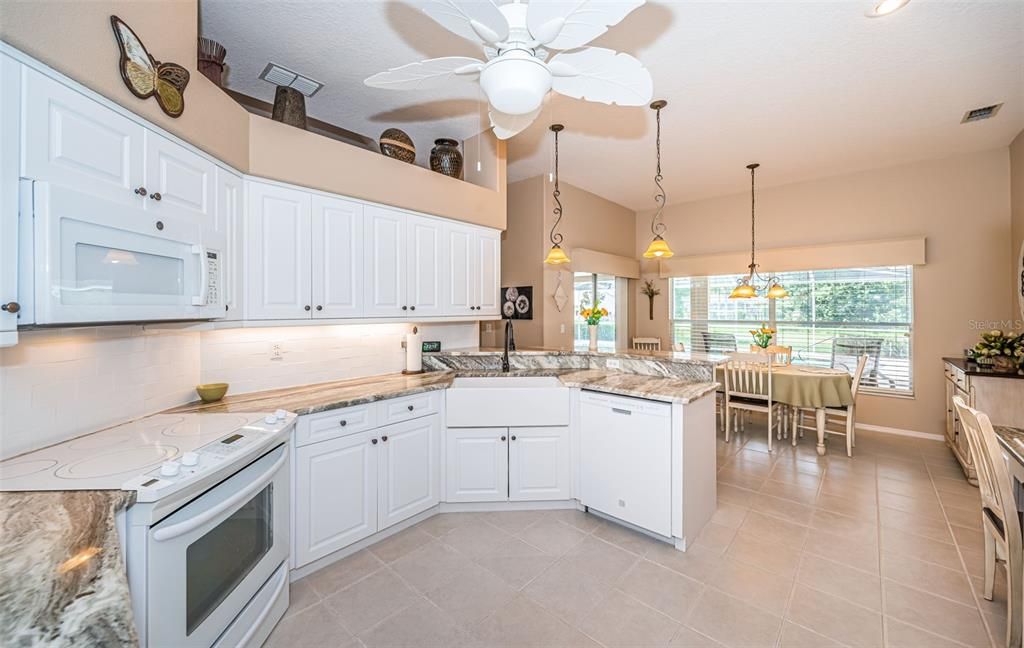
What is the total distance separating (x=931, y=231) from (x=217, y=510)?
6.53 meters

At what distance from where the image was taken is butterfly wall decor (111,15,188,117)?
4.86 ft

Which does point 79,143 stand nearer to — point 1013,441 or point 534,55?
point 534,55

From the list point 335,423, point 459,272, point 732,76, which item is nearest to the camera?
point 335,423

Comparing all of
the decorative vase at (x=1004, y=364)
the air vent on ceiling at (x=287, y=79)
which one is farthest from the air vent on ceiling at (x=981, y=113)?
the air vent on ceiling at (x=287, y=79)

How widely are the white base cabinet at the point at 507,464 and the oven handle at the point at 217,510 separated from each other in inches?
48.3

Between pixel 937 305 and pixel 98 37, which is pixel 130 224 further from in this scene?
pixel 937 305

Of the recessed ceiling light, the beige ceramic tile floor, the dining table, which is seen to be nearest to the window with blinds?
the dining table

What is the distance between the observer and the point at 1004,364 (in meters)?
3.28

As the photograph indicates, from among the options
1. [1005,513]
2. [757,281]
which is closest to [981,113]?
[757,281]

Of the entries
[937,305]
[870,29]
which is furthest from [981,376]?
[870,29]

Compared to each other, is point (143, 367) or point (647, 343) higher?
point (143, 367)

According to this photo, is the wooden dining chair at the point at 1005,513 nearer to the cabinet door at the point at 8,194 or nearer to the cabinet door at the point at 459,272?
the cabinet door at the point at 459,272

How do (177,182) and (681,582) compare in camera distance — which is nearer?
(177,182)

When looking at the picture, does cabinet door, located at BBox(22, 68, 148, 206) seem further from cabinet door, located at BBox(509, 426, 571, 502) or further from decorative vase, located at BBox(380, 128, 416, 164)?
cabinet door, located at BBox(509, 426, 571, 502)
